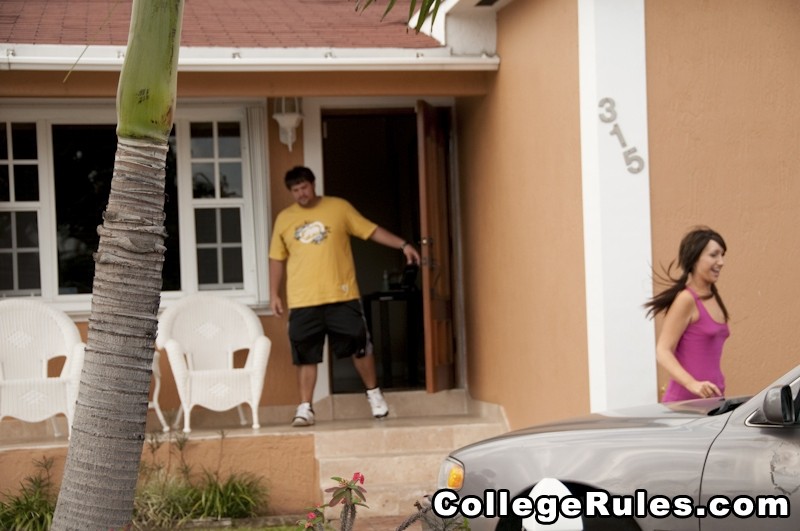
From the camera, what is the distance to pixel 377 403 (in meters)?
10.4

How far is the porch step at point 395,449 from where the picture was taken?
8.95 m

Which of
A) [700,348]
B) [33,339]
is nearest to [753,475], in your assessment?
[700,348]

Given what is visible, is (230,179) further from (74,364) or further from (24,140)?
(74,364)

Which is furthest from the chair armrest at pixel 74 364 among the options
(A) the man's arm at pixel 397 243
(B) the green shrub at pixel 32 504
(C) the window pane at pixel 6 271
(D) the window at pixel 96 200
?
(A) the man's arm at pixel 397 243

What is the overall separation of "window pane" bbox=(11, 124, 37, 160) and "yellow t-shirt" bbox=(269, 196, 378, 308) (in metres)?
2.21

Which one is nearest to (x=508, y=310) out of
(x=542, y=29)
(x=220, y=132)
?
(x=542, y=29)

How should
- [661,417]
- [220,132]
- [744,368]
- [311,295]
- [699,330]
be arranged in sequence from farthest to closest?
[220,132] → [311,295] → [744,368] → [699,330] → [661,417]

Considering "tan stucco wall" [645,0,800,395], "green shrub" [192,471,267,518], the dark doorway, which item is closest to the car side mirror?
"tan stucco wall" [645,0,800,395]

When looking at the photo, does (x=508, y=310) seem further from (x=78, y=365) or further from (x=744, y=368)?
(x=78, y=365)

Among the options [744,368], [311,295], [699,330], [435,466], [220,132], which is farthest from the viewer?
[220,132]

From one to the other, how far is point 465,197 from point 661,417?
5995 mm

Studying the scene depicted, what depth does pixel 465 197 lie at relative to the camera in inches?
437

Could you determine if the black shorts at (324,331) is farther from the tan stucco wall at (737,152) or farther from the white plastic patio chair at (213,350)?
the tan stucco wall at (737,152)

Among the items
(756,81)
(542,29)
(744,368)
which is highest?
(542,29)
